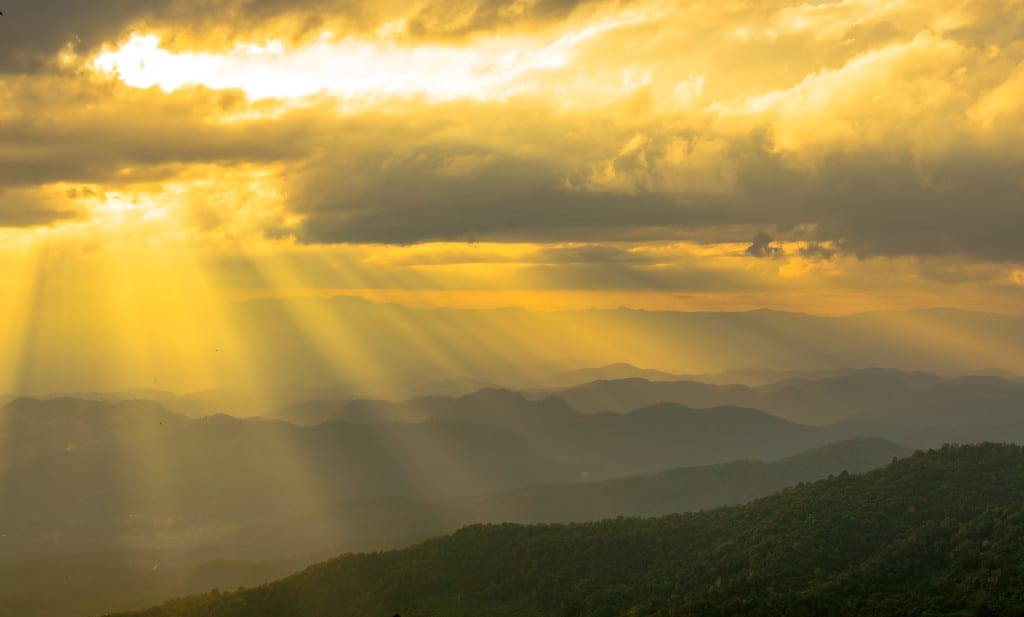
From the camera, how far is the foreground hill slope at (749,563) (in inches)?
3469

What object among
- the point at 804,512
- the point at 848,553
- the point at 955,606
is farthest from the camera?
the point at 804,512

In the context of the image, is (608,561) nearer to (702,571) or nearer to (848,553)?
(702,571)

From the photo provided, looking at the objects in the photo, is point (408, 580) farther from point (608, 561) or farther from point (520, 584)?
point (608, 561)

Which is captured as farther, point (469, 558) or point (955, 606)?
point (469, 558)

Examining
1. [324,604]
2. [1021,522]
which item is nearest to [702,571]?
[1021,522]

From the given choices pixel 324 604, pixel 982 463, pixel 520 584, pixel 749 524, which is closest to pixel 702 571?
pixel 749 524

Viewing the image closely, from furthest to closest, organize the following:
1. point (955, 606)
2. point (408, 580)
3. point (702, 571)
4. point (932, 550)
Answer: point (408, 580) < point (702, 571) < point (932, 550) < point (955, 606)

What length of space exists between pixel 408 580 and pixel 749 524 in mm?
54852

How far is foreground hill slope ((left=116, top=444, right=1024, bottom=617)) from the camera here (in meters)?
88.1

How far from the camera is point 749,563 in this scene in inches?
4441

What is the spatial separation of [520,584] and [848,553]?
4948cm

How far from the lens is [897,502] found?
122250mm

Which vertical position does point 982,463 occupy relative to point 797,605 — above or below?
above

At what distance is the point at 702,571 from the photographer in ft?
387
